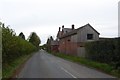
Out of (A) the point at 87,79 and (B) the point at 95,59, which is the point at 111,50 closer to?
(B) the point at 95,59

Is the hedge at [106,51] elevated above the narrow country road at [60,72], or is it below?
above

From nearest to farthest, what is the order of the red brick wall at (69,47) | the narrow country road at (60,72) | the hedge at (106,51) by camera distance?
the narrow country road at (60,72) → the hedge at (106,51) → the red brick wall at (69,47)

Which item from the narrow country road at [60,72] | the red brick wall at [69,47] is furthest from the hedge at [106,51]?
the red brick wall at [69,47]

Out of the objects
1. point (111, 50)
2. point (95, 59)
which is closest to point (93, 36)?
point (95, 59)

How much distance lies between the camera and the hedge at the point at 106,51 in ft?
83.5

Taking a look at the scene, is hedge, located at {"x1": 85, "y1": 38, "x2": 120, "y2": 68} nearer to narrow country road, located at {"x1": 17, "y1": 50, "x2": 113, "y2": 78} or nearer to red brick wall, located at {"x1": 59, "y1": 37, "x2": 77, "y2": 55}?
narrow country road, located at {"x1": 17, "y1": 50, "x2": 113, "y2": 78}

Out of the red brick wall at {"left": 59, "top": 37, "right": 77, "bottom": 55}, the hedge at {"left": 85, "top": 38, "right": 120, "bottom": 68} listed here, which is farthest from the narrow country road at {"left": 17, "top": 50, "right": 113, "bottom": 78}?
the red brick wall at {"left": 59, "top": 37, "right": 77, "bottom": 55}

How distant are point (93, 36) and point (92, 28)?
179cm

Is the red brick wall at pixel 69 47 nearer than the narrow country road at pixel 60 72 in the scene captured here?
No

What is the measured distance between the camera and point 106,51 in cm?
3088

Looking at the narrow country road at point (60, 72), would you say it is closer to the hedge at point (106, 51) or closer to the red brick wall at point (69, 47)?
the hedge at point (106, 51)

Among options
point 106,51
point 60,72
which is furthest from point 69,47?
point 60,72

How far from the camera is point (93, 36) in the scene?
221ft

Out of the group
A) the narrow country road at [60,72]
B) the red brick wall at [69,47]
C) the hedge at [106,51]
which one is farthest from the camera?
the red brick wall at [69,47]
